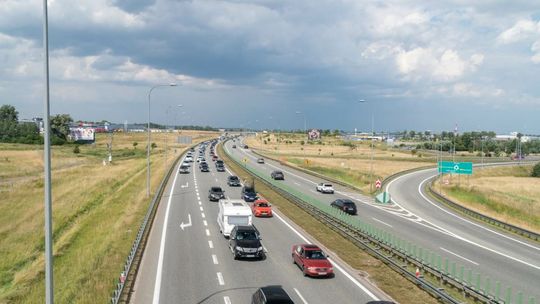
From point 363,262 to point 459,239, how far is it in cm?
1435

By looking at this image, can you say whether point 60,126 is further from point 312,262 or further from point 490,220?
point 312,262

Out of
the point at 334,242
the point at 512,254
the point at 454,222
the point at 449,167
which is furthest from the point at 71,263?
the point at 449,167

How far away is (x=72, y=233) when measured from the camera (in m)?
41.2

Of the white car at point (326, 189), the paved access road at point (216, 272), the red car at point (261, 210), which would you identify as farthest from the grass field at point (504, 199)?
the paved access road at point (216, 272)

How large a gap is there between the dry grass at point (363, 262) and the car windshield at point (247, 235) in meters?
5.03

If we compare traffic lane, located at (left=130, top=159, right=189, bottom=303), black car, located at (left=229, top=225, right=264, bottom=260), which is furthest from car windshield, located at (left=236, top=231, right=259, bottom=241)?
traffic lane, located at (left=130, top=159, right=189, bottom=303)

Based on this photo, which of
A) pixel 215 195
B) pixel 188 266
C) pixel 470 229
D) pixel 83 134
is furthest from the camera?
pixel 83 134

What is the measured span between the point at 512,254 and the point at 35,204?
1937 inches

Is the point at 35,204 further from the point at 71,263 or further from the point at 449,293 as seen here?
the point at 449,293

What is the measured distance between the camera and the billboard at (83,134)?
185 meters

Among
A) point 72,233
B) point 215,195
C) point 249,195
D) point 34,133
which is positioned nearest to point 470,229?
point 249,195

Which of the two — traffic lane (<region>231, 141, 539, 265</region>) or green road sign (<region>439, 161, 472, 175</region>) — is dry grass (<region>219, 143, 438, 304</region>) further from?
green road sign (<region>439, 161, 472, 175</region>)

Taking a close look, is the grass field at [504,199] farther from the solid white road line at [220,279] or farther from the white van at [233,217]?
the solid white road line at [220,279]

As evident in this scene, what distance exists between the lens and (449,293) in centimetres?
2209
